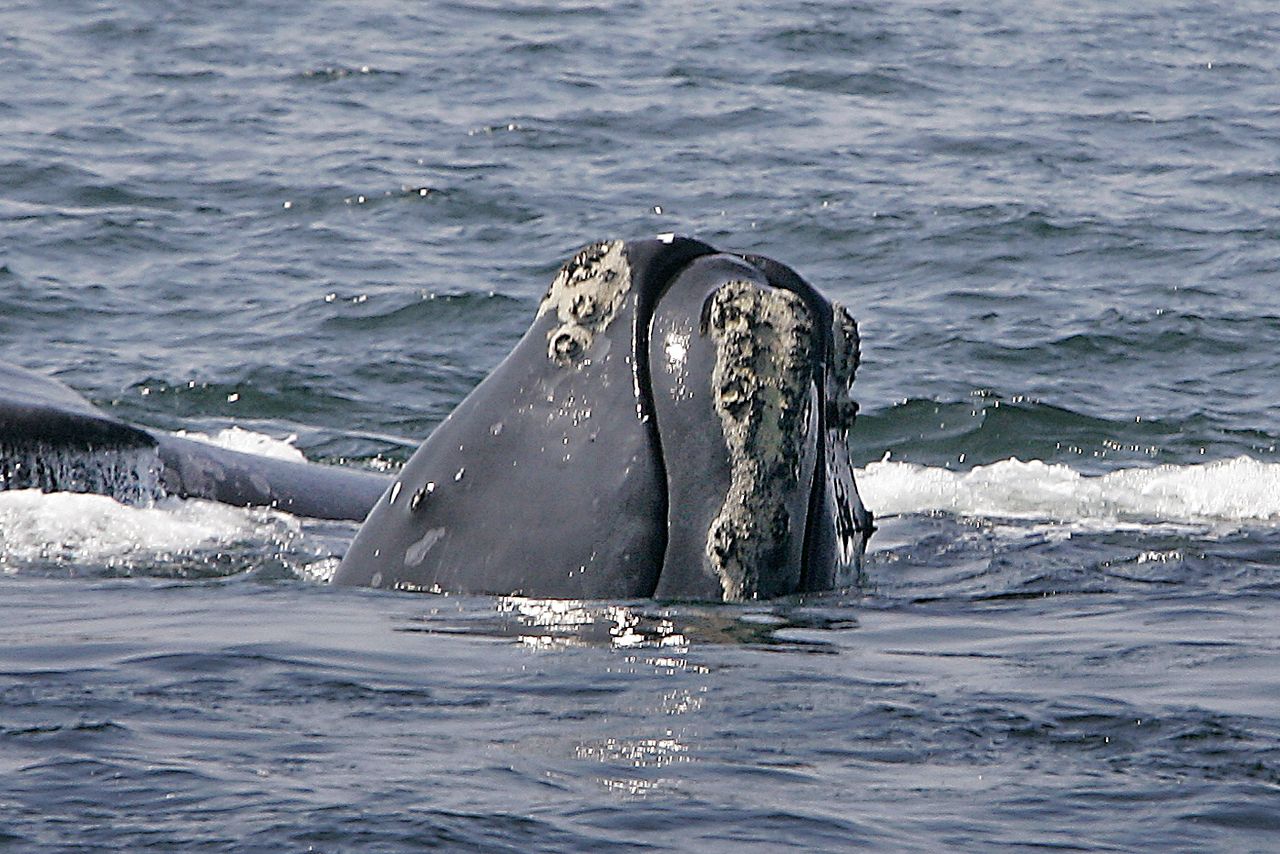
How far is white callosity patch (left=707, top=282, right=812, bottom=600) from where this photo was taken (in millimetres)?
6398

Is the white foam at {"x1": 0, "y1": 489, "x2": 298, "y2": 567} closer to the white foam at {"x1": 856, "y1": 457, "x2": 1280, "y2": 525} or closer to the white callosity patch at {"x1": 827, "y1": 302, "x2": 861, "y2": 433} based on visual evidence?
the white foam at {"x1": 856, "y1": 457, "x2": 1280, "y2": 525}

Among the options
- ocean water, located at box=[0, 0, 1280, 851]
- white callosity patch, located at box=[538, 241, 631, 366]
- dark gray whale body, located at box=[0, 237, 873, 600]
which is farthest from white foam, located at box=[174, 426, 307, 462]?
white callosity patch, located at box=[538, 241, 631, 366]

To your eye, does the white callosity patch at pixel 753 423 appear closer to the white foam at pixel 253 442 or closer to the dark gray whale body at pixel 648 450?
the dark gray whale body at pixel 648 450

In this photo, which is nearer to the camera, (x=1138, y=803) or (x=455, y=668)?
(x=1138, y=803)

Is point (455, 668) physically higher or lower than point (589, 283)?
lower

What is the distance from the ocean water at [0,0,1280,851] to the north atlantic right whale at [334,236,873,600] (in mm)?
143

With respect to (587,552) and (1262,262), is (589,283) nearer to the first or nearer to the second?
(587,552)

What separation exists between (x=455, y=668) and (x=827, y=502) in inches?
47.4

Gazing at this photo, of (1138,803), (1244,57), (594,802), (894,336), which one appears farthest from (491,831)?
(1244,57)

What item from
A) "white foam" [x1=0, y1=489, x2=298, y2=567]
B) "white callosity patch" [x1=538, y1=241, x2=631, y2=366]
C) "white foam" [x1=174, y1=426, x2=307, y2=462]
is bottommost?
"white foam" [x1=174, y1=426, x2=307, y2=462]

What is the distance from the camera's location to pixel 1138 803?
16.3 ft

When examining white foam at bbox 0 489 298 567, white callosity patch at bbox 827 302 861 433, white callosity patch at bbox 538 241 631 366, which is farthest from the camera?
white foam at bbox 0 489 298 567

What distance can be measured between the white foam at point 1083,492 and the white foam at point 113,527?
303cm

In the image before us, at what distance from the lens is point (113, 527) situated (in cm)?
930
